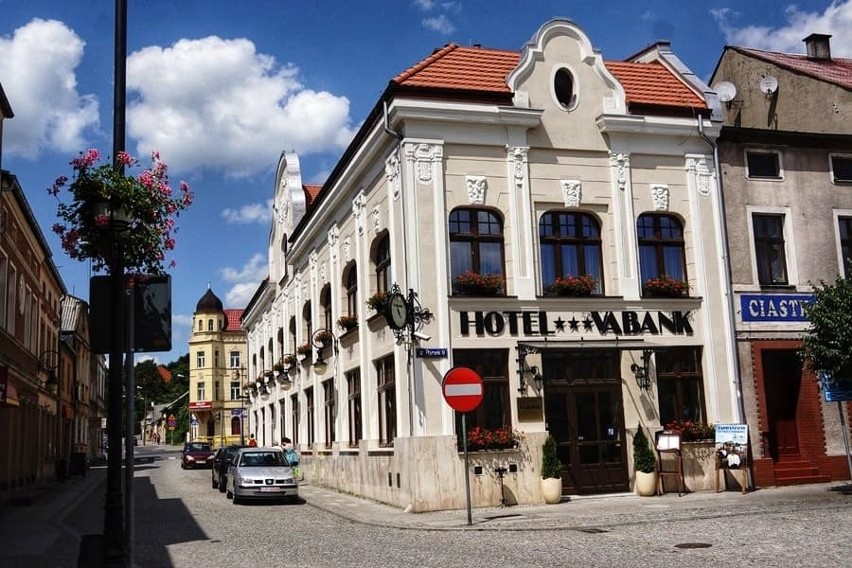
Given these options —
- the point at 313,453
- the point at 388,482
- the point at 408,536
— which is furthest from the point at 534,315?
the point at 313,453

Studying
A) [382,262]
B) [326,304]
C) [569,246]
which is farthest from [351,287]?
[569,246]

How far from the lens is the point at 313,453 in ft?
102

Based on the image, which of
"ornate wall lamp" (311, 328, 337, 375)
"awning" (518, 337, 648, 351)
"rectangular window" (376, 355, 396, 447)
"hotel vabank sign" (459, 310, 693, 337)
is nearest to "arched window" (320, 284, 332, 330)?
"ornate wall lamp" (311, 328, 337, 375)

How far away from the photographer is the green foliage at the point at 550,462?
1898cm

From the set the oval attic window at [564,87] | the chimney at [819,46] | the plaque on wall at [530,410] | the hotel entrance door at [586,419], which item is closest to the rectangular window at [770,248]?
the hotel entrance door at [586,419]

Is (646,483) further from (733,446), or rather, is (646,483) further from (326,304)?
(326,304)

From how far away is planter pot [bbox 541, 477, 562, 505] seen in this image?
1894cm

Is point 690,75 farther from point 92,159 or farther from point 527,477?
point 92,159

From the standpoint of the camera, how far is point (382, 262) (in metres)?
23.0

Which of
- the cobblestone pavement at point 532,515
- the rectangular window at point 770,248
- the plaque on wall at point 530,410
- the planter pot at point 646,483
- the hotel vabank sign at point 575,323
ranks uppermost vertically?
the rectangular window at point 770,248

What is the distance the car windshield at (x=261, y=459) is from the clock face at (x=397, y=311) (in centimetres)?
719

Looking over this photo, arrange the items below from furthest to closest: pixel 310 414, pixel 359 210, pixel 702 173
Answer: pixel 310 414
pixel 359 210
pixel 702 173

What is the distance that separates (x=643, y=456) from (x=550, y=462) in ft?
7.51

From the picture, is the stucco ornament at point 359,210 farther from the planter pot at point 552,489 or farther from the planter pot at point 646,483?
the planter pot at point 646,483
